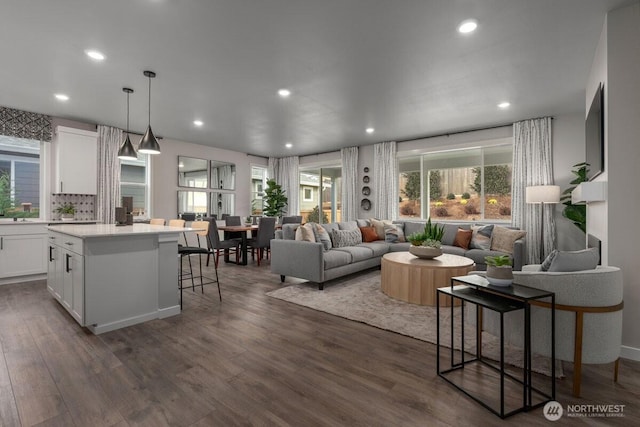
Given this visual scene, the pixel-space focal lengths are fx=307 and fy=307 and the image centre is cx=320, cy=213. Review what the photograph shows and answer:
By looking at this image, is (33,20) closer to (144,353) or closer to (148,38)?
(148,38)

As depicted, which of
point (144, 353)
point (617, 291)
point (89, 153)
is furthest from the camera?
point (89, 153)

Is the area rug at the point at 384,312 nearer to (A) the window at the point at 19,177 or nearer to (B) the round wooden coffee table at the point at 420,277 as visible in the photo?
(B) the round wooden coffee table at the point at 420,277

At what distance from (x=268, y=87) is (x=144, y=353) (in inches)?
129

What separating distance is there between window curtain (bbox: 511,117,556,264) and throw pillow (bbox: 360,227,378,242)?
8.32 feet

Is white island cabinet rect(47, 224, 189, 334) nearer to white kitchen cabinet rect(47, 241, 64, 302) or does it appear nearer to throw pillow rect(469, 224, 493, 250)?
white kitchen cabinet rect(47, 241, 64, 302)

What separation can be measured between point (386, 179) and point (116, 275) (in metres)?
5.78

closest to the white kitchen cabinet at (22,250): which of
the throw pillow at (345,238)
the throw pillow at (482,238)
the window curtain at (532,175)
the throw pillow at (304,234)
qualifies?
the throw pillow at (304,234)

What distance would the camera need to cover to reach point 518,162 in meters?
5.58

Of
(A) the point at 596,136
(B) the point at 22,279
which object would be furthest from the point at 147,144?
(A) the point at 596,136

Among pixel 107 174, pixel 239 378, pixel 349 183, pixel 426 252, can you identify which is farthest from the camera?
pixel 349 183

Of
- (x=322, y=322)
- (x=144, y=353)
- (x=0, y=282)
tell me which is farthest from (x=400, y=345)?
(x=0, y=282)

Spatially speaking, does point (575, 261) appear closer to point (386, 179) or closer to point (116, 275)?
point (116, 275)

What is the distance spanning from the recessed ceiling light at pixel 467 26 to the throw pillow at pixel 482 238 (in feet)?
11.3

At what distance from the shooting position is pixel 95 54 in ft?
10.3
